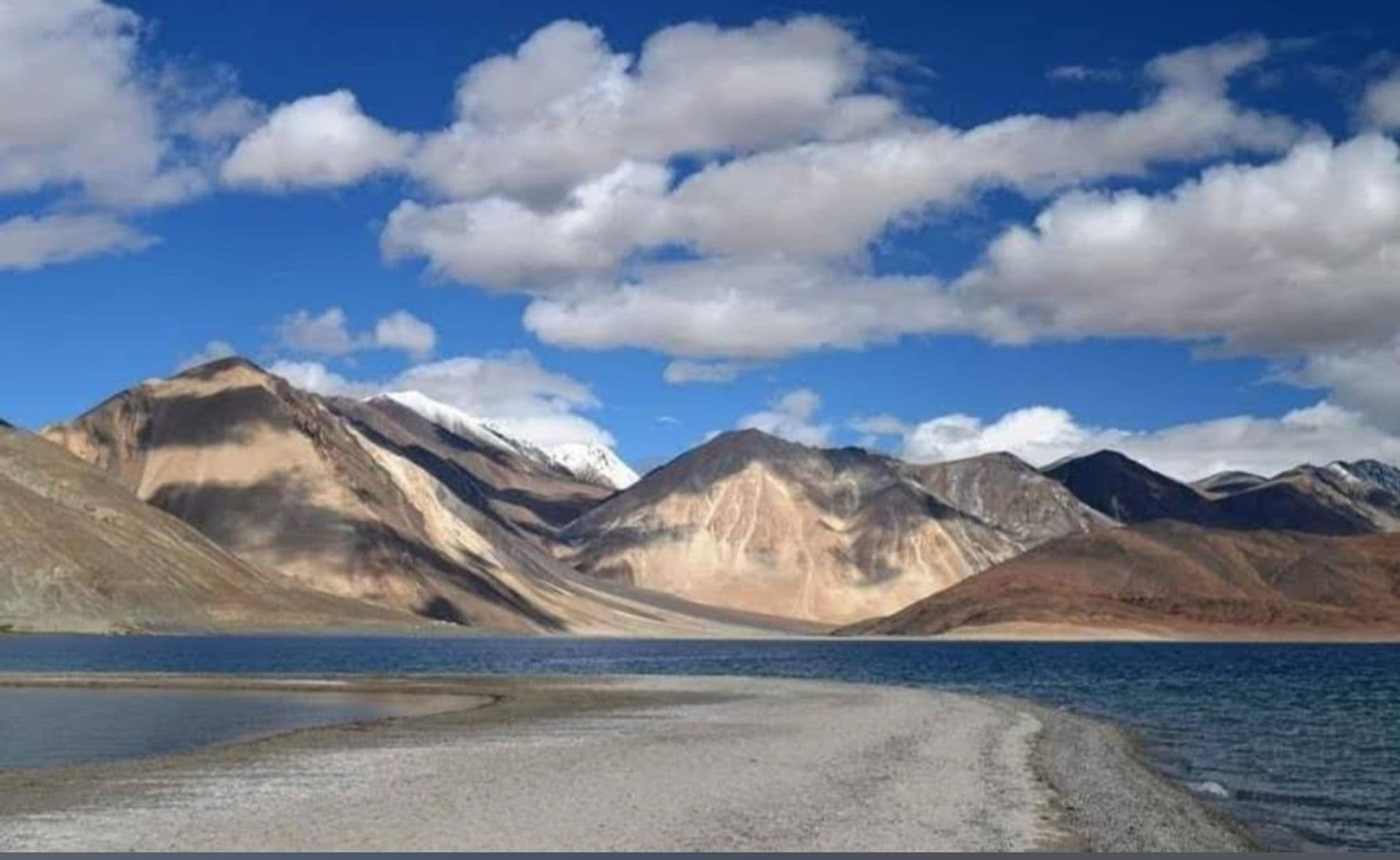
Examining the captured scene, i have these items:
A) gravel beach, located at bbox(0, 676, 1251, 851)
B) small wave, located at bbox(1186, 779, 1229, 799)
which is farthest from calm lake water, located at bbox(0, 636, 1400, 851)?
gravel beach, located at bbox(0, 676, 1251, 851)

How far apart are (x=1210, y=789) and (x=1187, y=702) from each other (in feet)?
168

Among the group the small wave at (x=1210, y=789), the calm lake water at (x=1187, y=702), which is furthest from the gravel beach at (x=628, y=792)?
the calm lake water at (x=1187, y=702)

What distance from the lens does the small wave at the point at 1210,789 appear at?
46.7 metres

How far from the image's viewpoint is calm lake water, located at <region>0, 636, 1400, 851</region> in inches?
1791

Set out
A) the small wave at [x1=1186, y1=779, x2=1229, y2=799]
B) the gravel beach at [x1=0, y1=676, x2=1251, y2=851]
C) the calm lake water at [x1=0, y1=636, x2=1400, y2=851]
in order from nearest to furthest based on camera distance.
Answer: the gravel beach at [x1=0, y1=676, x2=1251, y2=851] < the calm lake water at [x1=0, y1=636, x2=1400, y2=851] < the small wave at [x1=1186, y1=779, x2=1229, y2=799]

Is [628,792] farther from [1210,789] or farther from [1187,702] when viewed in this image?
[1187,702]

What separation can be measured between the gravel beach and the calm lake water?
9.29ft

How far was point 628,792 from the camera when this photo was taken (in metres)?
39.3

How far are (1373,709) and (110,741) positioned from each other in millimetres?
63183

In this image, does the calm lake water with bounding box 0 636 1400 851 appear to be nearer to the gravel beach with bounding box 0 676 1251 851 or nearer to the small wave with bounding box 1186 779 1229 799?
the small wave with bounding box 1186 779 1229 799

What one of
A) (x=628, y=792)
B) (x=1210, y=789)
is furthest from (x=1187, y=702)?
(x=628, y=792)

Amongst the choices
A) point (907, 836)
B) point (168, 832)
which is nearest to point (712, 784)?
point (907, 836)

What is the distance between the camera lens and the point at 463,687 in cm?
10419

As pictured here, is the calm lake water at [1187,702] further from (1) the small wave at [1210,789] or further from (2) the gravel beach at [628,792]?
(2) the gravel beach at [628,792]
